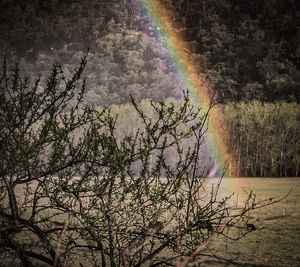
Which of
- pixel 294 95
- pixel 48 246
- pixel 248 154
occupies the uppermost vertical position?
pixel 294 95

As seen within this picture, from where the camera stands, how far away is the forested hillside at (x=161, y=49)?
368 ft

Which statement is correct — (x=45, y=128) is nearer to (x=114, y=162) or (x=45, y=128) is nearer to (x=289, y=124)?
(x=114, y=162)

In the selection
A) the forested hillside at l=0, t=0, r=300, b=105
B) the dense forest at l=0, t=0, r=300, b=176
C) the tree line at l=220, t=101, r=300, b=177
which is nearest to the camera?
the tree line at l=220, t=101, r=300, b=177

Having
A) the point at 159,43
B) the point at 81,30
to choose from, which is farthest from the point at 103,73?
the point at 81,30

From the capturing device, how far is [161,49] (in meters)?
145

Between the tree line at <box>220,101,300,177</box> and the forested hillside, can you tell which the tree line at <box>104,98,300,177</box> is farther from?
the forested hillside

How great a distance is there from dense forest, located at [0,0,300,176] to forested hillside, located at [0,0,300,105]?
1.08ft

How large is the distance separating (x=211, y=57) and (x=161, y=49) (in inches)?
838

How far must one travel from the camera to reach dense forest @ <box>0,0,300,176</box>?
52.8 m

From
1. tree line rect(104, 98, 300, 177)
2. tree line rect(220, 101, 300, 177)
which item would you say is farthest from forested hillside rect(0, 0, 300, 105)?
tree line rect(220, 101, 300, 177)

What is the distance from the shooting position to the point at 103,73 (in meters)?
138

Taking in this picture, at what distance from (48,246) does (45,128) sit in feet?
3.38

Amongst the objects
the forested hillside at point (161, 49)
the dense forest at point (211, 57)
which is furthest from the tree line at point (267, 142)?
the forested hillside at point (161, 49)

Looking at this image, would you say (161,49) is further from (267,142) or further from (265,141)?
(267,142)
